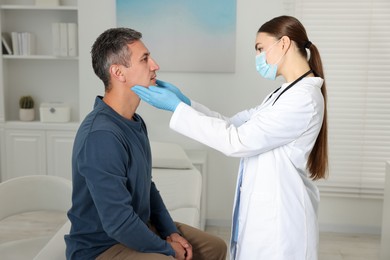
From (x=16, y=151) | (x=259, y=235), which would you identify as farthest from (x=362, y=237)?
(x=16, y=151)

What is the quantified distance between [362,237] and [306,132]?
1.87 meters

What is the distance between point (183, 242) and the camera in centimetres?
171

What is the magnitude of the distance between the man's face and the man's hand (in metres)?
0.54

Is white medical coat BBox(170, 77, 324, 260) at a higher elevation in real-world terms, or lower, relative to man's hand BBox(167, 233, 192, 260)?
higher

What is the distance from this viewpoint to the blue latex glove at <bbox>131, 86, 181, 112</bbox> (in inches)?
64.0

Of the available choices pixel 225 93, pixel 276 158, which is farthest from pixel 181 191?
pixel 276 158

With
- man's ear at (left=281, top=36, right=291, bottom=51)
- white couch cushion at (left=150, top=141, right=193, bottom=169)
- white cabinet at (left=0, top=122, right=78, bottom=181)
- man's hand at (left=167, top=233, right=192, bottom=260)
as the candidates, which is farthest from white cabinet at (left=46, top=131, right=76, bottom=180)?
man's ear at (left=281, top=36, right=291, bottom=51)

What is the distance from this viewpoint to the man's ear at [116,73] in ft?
5.26

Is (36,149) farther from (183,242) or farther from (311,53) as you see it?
(311,53)

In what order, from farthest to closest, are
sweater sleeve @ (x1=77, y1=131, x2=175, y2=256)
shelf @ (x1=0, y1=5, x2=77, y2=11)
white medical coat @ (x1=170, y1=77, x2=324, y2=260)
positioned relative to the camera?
1. shelf @ (x1=0, y1=5, x2=77, y2=11)
2. white medical coat @ (x1=170, y1=77, x2=324, y2=260)
3. sweater sleeve @ (x1=77, y1=131, x2=175, y2=256)

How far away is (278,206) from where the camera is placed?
1.63 m

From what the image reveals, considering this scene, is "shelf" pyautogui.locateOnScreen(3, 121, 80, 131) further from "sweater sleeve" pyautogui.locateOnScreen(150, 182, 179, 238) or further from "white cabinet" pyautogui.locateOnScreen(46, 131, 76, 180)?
"sweater sleeve" pyautogui.locateOnScreen(150, 182, 179, 238)

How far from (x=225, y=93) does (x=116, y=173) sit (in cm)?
188

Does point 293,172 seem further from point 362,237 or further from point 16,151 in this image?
point 16,151
